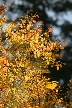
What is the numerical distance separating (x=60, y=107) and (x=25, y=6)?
351 inches

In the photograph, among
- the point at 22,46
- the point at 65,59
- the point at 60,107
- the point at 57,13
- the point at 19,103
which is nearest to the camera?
the point at 19,103

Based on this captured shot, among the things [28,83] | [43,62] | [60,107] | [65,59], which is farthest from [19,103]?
[65,59]

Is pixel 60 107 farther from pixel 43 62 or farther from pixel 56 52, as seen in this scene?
pixel 43 62

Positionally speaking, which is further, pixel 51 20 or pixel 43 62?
pixel 51 20

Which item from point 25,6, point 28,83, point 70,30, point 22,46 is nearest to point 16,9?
point 25,6

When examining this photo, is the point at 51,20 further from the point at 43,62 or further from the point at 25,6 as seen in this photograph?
the point at 43,62

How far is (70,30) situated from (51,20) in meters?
1.85

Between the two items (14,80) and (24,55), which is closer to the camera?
(14,80)

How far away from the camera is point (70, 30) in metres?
19.9

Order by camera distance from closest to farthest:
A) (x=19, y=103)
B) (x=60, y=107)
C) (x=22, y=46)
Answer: (x=19, y=103)
(x=22, y=46)
(x=60, y=107)

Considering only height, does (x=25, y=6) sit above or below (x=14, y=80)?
above

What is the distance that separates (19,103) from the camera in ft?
34.0

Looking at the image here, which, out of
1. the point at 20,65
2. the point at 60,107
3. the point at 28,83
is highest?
the point at 20,65

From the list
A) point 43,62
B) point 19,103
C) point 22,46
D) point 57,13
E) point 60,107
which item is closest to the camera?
point 19,103
